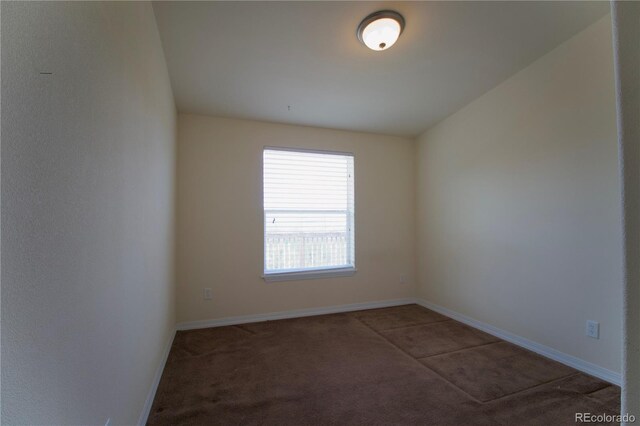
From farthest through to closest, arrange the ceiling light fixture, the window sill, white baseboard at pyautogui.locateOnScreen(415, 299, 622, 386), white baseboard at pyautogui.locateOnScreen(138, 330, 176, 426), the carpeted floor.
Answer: the window sill < white baseboard at pyautogui.locateOnScreen(415, 299, 622, 386) < the ceiling light fixture < the carpeted floor < white baseboard at pyautogui.locateOnScreen(138, 330, 176, 426)

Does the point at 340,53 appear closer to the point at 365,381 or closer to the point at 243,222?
the point at 243,222

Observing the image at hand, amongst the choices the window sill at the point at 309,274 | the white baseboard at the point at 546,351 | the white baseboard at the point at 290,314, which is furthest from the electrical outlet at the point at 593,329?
the window sill at the point at 309,274

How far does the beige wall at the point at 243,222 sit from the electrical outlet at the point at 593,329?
7.00ft

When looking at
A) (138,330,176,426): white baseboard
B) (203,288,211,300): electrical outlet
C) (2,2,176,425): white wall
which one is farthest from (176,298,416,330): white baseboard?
(2,2,176,425): white wall

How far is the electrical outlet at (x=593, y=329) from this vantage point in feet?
6.95

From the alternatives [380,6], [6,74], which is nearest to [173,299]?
[6,74]

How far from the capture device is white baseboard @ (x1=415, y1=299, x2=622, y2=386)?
6.75 ft

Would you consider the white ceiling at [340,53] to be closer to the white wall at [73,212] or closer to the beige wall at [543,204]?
the beige wall at [543,204]

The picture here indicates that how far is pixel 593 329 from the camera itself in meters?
2.14

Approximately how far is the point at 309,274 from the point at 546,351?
8.18 feet

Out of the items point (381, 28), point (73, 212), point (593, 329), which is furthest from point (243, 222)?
point (593, 329)

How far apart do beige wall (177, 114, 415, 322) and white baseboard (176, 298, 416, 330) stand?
6 cm

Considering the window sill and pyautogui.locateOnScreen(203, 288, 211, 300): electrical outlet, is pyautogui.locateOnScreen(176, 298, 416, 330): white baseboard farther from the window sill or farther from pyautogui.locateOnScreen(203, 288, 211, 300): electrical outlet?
the window sill

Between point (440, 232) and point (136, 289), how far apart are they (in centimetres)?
344
